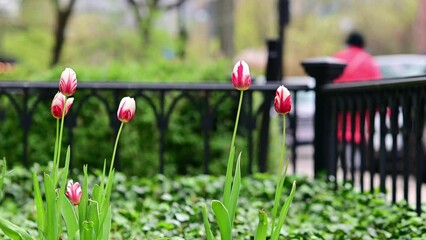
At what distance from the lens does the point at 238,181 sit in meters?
3.28

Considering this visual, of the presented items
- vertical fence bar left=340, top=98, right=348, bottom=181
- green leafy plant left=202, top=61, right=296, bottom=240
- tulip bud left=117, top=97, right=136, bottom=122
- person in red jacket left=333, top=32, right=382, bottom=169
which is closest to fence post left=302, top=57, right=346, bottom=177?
vertical fence bar left=340, top=98, right=348, bottom=181

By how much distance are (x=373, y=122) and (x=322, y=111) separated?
88 cm

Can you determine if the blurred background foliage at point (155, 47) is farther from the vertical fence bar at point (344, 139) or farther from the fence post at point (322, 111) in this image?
the vertical fence bar at point (344, 139)

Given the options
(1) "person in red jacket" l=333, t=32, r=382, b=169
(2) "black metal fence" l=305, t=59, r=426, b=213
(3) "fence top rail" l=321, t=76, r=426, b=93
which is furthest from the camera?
(1) "person in red jacket" l=333, t=32, r=382, b=169

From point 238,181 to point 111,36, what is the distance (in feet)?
72.0

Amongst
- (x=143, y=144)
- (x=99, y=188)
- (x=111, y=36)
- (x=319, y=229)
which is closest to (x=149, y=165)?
(x=143, y=144)

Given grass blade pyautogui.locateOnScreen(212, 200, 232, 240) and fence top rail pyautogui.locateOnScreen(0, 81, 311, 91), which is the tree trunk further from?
grass blade pyautogui.locateOnScreen(212, 200, 232, 240)

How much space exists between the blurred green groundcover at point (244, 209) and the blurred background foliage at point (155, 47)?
2063 mm

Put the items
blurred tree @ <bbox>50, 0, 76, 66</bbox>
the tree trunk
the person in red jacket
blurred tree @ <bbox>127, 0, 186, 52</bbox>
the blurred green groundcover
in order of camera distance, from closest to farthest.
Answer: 1. the blurred green groundcover
2. the person in red jacket
3. blurred tree @ <bbox>50, 0, 76, 66</bbox>
4. the tree trunk
5. blurred tree @ <bbox>127, 0, 186, 52</bbox>

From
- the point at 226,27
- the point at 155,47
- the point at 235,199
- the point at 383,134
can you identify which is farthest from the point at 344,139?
the point at 155,47

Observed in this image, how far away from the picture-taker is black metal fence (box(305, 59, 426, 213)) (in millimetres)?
4551

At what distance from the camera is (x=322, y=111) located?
6.11 m

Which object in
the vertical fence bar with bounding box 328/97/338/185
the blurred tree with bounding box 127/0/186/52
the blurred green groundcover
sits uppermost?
the blurred tree with bounding box 127/0/186/52

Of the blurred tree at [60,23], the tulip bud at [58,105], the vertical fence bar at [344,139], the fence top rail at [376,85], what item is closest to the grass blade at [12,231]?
the tulip bud at [58,105]
